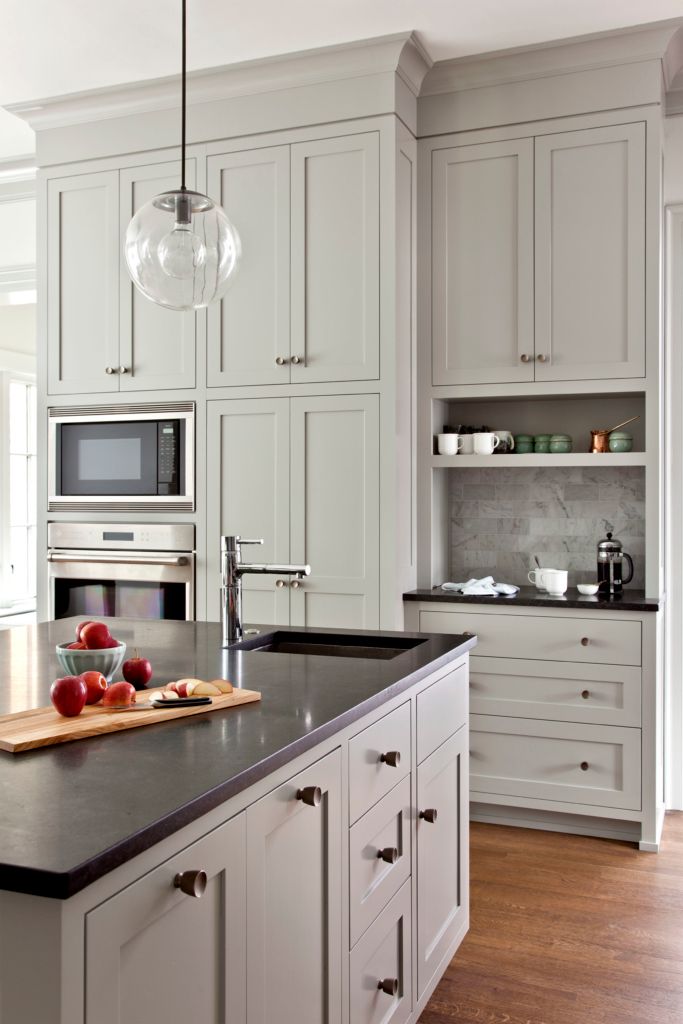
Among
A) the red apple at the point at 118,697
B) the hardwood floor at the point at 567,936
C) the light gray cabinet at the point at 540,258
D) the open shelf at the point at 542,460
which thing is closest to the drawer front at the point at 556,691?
the hardwood floor at the point at 567,936

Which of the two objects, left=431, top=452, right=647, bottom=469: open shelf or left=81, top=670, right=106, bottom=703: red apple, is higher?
left=431, top=452, right=647, bottom=469: open shelf

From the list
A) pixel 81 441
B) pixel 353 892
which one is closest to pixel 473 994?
pixel 353 892

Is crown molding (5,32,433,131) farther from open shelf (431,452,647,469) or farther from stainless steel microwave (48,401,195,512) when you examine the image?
open shelf (431,452,647,469)

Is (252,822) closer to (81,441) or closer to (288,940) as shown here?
(288,940)

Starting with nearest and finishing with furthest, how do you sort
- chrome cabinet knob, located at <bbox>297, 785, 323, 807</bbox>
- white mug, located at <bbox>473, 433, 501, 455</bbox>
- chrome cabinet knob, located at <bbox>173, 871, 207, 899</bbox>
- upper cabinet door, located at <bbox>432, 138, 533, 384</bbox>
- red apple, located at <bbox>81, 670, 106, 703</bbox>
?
1. chrome cabinet knob, located at <bbox>173, 871, 207, 899</bbox>
2. chrome cabinet knob, located at <bbox>297, 785, 323, 807</bbox>
3. red apple, located at <bbox>81, 670, 106, 703</bbox>
4. upper cabinet door, located at <bbox>432, 138, 533, 384</bbox>
5. white mug, located at <bbox>473, 433, 501, 455</bbox>

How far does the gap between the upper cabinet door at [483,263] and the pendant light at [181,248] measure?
1712 millimetres

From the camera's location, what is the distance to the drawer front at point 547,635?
3363 millimetres

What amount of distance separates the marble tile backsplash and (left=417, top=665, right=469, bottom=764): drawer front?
161cm

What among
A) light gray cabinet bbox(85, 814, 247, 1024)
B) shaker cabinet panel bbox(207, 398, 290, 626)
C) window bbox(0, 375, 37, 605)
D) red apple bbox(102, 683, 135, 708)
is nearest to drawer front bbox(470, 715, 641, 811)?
shaker cabinet panel bbox(207, 398, 290, 626)

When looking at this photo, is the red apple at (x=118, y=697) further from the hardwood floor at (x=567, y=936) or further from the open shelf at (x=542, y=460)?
the open shelf at (x=542, y=460)

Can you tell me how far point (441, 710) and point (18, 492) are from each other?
182 inches

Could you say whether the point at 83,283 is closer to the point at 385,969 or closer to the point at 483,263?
the point at 483,263

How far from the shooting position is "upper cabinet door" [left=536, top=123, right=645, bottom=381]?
135 inches

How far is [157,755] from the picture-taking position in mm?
1345
